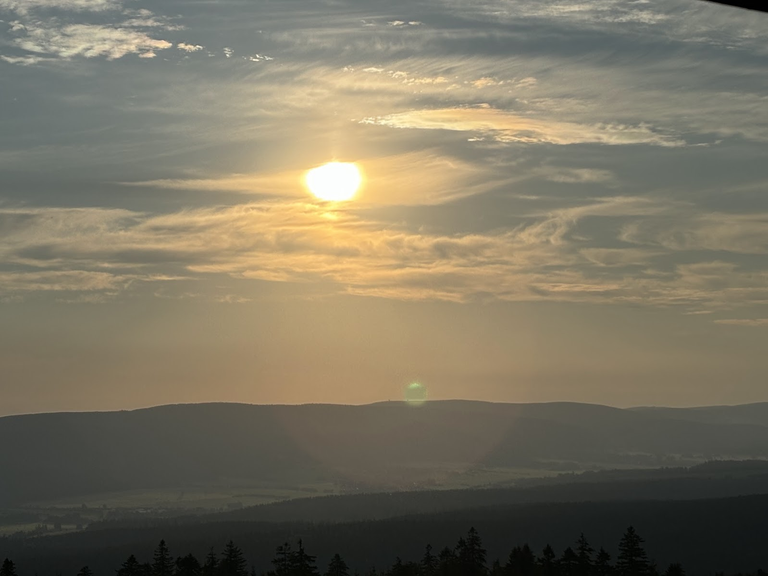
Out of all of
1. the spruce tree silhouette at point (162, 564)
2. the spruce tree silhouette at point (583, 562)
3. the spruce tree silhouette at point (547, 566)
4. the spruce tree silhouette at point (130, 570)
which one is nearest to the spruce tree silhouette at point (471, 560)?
the spruce tree silhouette at point (547, 566)

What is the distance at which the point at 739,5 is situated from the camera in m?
6.04

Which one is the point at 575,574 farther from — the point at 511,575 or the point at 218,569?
the point at 218,569

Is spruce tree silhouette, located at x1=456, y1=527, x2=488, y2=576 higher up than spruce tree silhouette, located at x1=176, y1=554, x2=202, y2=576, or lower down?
lower down

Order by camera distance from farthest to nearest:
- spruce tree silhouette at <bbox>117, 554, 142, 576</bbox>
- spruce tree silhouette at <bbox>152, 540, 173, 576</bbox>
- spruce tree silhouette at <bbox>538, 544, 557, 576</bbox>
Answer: spruce tree silhouette at <bbox>152, 540, 173, 576</bbox> → spruce tree silhouette at <bbox>538, 544, 557, 576</bbox> → spruce tree silhouette at <bbox>117, 554, 142, 576</bbox>

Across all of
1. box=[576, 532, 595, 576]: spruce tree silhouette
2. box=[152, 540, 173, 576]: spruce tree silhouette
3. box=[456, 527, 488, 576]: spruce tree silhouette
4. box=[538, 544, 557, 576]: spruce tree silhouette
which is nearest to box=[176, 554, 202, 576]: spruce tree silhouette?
box=[152, 540, 173, 576]: spruce tree silhouette

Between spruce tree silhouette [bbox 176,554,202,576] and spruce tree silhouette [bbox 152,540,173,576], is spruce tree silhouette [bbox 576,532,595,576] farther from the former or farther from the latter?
spruce tree silhouette [bbox 152,540,173,576]

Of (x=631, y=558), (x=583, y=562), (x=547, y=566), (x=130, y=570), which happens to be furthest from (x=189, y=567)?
(x=631, y=558)

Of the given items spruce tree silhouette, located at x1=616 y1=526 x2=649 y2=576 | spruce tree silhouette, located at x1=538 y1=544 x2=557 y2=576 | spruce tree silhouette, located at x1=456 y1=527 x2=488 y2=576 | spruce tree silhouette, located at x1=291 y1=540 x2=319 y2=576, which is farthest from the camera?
spruce tree silhouette, located at x1=538 y1=544 x2=557 y2=576

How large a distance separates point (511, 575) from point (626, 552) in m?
16.3

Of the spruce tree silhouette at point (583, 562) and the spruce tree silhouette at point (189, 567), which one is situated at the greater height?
A: the spruce tree silhouette at point (189, 567)

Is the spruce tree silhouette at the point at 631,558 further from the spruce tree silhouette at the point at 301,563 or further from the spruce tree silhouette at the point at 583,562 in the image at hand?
the spruce tree silhouette at the point at 301,563

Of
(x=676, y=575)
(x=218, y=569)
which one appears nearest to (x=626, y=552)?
(x=676, y=575)

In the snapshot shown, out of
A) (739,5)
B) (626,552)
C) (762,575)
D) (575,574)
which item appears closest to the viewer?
(739,5)

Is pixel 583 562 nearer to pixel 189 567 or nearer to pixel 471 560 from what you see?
pixel 471 560
